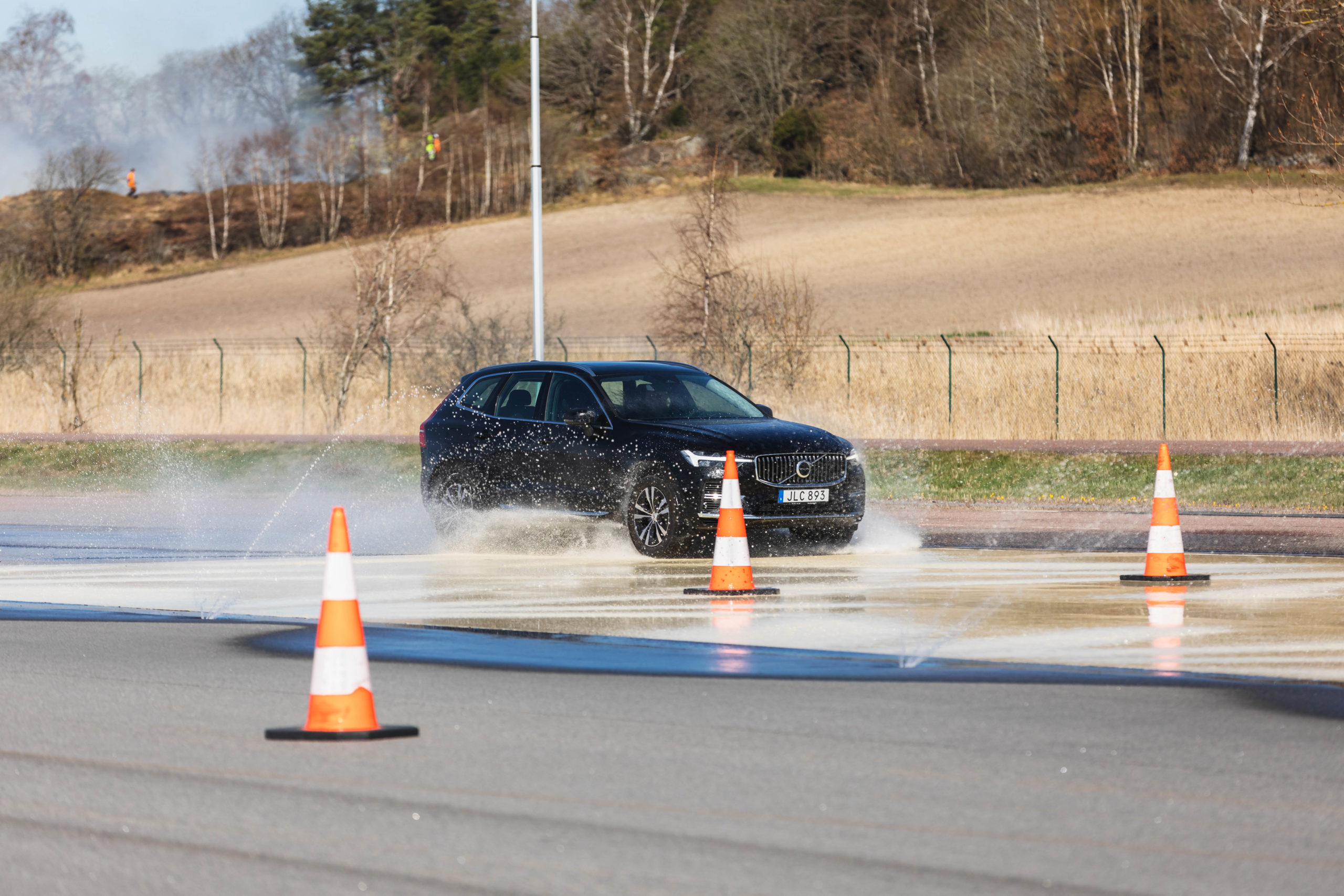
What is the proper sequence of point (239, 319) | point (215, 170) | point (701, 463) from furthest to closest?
point (215, 170)
point (239, 319)
point (701, 463)

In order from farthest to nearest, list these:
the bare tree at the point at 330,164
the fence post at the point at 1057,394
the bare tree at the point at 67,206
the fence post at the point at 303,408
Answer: the bare tree at the point at 330,164 < the bare tree at the point at 67,206 < the fence post at the point at 303,408 < the fence post at the point at 1057,394

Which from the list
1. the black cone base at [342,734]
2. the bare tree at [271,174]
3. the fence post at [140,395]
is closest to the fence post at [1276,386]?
the fence post at [140,395]

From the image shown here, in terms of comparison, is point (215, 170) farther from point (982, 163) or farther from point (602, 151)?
point (982, 163)

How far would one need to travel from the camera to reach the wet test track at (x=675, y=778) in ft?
18.0

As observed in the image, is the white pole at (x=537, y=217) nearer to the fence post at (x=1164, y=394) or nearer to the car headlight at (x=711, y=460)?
the fence post at (x=1164, y=394)

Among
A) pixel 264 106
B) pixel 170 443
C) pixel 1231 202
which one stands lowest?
pixel 170 443

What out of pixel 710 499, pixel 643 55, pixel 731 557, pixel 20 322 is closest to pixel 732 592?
pixel 731 557

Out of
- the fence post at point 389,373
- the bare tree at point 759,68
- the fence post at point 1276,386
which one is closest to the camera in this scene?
the fence post at point 1276,386

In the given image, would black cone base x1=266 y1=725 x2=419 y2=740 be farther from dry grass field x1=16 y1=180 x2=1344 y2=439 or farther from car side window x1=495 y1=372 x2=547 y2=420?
dry grass field x1=16 y1=180 x2=1344 y2=439

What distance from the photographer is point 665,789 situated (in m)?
6.60

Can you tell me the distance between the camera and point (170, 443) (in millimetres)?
34781

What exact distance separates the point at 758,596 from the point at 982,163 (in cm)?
7885

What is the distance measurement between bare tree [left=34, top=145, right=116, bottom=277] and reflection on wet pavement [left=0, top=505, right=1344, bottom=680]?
273 feet

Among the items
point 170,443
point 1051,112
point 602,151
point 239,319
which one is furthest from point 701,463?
point 602,151
